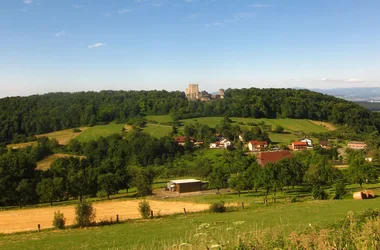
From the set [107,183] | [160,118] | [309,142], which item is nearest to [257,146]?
[309,142]

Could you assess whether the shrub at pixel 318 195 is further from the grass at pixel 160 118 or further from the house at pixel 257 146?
the grass at pixel 160 118

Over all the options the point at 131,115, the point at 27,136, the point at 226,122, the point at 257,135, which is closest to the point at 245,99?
the point at 226,122

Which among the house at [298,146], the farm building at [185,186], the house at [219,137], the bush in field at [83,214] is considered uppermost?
the bush in field at [83,214]

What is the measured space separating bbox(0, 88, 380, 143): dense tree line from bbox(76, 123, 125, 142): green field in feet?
17.3

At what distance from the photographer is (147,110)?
12225cm

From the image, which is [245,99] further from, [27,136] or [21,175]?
[21,175]

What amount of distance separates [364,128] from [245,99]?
41.1 m

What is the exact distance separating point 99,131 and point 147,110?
28694 mm

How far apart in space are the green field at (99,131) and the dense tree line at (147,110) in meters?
5.28

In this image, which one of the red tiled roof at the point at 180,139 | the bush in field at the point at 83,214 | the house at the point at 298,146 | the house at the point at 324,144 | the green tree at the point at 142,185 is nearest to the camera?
the bush in field at the point at 83,214

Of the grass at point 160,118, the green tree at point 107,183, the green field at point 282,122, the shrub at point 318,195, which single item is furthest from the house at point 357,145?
the green tree at point 107,183

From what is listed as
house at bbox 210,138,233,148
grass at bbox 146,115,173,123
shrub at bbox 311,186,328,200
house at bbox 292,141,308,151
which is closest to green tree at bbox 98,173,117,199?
shrub at bbox 311,186,328,200

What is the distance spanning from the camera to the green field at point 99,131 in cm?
9075

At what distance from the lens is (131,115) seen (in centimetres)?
11369
